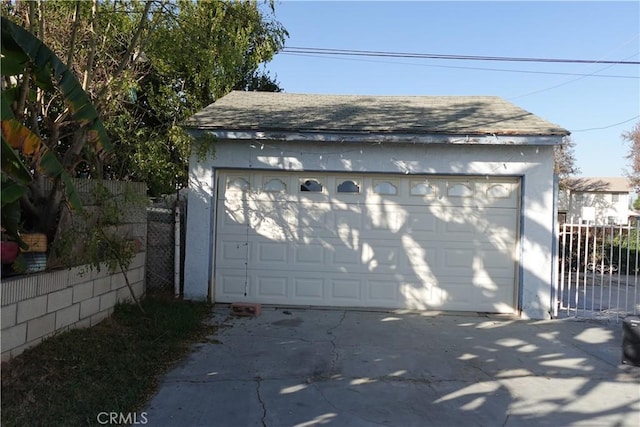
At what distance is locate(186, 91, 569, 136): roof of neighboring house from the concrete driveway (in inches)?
127

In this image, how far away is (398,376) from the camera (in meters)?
5.29

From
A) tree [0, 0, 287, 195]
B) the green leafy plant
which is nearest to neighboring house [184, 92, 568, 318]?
tree [0, 0, 287, 195]

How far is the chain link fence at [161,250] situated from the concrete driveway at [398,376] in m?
1.93

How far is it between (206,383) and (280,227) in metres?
3.95

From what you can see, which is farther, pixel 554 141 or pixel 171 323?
pixel 554 141

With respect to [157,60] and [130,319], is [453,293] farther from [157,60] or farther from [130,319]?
[157,60]

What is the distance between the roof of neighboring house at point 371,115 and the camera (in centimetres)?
822

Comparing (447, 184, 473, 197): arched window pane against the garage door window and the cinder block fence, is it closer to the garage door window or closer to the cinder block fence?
the garage door window

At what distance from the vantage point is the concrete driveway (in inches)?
169

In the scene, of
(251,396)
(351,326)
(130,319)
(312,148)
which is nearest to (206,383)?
(251,396)

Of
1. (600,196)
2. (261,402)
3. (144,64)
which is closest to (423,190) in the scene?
(261,402)

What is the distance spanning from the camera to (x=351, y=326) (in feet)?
24.2
